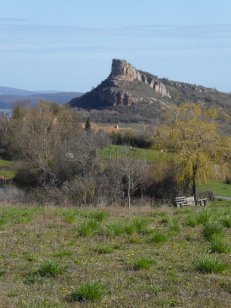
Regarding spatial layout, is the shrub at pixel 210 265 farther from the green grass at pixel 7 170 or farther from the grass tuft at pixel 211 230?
the green grass at pixel 7 170

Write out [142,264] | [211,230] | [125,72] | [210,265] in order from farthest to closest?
[125,72] → [211,230] → [142,264] → [210,265]

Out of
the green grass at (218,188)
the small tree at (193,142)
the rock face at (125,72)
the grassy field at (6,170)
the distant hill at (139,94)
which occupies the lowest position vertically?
the green grass at (218,188)

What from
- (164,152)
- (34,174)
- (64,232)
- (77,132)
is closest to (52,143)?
(34,174)

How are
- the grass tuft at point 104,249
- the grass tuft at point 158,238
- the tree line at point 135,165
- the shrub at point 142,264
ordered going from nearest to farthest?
the shrub at point 142,264 → the grass tuft at point 104,249 → the grass tuft at point 158,238 → the tree line at point 135,165

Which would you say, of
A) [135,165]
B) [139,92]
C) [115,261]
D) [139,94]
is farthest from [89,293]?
[139,92]

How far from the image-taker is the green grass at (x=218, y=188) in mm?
55269

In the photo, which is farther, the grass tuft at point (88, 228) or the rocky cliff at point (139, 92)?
the rocky cliff at point (139, 92)

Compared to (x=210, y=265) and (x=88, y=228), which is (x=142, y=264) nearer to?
(x=210, y=265)

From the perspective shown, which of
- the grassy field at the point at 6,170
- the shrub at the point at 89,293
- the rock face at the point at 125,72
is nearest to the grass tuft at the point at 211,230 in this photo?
the shrub at the point at 89,293

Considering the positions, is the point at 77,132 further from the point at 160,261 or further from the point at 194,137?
the point at 160,261

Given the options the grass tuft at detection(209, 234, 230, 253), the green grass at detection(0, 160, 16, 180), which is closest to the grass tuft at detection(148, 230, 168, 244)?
the grass tuft at detection(209, 234, 230, 253)

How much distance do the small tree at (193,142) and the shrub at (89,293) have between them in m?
39.4

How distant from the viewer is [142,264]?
7773 millimetres

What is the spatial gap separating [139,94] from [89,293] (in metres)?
162
